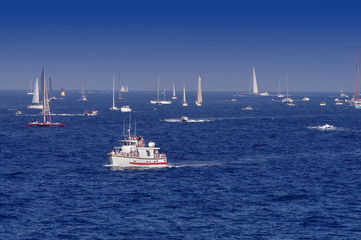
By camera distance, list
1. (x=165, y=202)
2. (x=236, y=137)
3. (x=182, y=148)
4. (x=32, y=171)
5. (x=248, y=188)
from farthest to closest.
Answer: (x=236, y=137) → (x=182, y=148) → (x=32, y=171) → (x=248, y=188) → (x=165, y=202)

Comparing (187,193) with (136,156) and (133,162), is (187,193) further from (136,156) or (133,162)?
(133,162)

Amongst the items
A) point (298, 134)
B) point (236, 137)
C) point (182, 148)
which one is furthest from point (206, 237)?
point (298, 134)

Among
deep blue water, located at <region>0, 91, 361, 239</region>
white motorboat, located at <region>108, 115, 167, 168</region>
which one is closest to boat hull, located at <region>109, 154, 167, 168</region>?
white motorboat, located at <region>108, 115, 167, 168</region>

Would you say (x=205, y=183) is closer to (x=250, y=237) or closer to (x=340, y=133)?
(x=250, y=237)

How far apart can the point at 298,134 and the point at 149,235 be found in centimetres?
12063

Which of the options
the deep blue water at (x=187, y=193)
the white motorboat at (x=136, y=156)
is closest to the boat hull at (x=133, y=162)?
the white motorboat at (x=136, y=156)

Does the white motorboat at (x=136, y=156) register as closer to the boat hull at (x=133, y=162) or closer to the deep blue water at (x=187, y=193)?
the boat hull at (x=133, y=162)

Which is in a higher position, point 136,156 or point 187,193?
point 136,156

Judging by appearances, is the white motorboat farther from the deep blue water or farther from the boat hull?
the deep blue water

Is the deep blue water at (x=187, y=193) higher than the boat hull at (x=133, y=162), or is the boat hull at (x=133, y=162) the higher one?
the boat hull at (x=133, y=162)

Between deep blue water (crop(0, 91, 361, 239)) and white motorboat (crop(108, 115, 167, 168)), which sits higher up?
white motorboat (crop(108, 115, 167, 168))

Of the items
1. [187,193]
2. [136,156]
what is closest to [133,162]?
[136,156]

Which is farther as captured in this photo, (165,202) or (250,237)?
(165,202)

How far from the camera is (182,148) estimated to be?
13312cm
